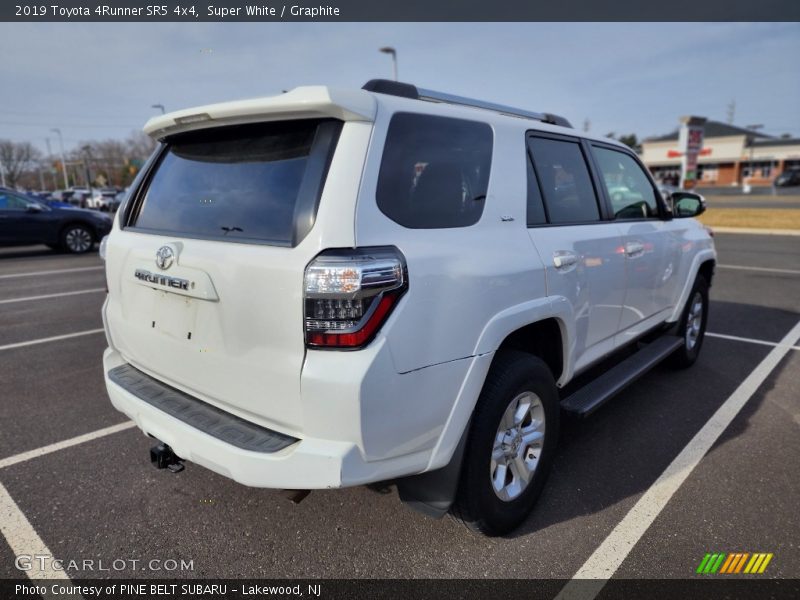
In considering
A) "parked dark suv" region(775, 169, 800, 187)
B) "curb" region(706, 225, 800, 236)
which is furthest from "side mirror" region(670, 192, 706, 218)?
"parked dark suv" region(775, 169, 800, 187)

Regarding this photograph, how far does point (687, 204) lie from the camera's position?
4.53 meters

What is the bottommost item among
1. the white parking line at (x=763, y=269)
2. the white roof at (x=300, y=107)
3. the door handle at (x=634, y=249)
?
the white parking line at (x=763, y=269)

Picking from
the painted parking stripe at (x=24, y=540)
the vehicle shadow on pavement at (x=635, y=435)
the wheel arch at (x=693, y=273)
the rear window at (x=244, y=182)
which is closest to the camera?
the rear window at (x=244, y=182)

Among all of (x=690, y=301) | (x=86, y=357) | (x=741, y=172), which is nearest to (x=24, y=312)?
(x=86, y=357)

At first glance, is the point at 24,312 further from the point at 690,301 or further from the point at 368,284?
the point at 690,301

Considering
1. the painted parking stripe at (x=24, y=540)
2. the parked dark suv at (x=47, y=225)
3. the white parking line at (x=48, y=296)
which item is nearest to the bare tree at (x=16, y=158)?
the parked dark suv at (x=47, y=225)

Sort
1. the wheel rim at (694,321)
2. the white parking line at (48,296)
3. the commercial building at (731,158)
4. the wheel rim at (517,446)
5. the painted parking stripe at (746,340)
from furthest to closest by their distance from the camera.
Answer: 1. the commercial building at (731,158)
2. the white parking line at (48,296)
3. the painted parking stripe at (746,340)
4. the wheel rim at (694,321)
5. the wheel rim at (517,446)

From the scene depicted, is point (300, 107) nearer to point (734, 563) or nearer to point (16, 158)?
point (734, 563)

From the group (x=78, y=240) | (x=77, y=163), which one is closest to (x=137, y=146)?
(x=77, y=163)

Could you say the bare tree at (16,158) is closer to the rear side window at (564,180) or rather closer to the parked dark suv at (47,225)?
the parked dark suv at (47,225)

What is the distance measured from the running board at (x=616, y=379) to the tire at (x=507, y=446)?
0.74 feet

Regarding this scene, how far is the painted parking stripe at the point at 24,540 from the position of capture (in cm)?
226

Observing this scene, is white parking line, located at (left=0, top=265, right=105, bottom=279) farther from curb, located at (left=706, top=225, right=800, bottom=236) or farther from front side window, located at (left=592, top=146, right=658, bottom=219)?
curb, located at (left=706, top=225, right=800, bottom=236)

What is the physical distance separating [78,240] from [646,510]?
14.6 metres
